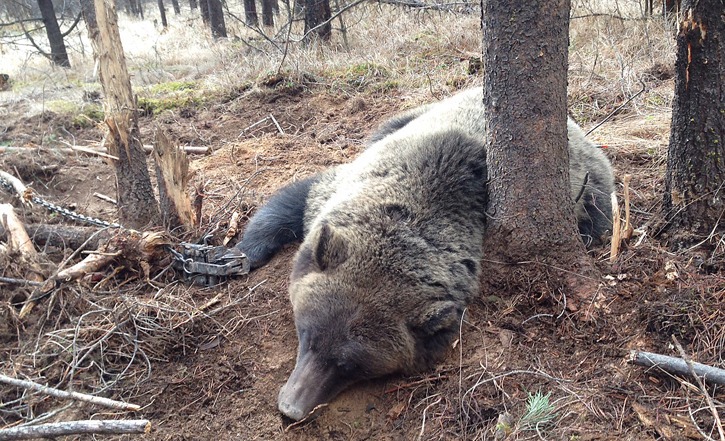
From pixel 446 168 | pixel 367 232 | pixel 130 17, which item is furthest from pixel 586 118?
pixel 130 17

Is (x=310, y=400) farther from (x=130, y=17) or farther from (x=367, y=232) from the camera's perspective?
(x=130, y=17)

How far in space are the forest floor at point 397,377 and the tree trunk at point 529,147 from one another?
0.18 m

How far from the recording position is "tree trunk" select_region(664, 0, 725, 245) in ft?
9.49

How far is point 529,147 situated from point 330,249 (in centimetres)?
124

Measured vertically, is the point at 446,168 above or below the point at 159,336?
above

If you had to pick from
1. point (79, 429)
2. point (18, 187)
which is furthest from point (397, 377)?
point (18, 187)

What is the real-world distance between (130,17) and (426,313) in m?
31.1

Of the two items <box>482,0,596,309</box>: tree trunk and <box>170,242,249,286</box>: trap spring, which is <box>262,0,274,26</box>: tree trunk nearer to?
<box>170,242,249,286</box>: trap spring

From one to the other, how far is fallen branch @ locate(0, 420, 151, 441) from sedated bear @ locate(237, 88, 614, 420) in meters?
0.85

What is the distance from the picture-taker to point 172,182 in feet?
13.6

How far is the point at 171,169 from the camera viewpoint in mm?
4086

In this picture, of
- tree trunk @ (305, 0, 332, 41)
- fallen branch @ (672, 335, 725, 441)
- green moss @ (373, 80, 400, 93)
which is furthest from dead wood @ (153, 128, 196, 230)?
tree trunk @ (305, 0, 332, 41)

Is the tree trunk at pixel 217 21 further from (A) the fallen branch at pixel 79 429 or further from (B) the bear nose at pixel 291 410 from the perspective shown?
(A) the fallen branch at pixel 79 429

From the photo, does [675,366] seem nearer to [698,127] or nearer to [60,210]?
[698,127]
